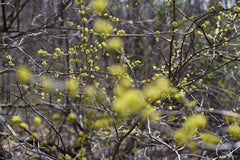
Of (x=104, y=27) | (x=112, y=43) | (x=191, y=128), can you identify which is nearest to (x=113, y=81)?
(x=112, y=43)

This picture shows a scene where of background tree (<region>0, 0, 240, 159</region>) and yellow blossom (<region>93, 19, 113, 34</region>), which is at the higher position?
yellow blossom (<region>93, 19, 113, 34</region>)

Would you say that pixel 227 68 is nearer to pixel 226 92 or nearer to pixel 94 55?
pixel 226 92

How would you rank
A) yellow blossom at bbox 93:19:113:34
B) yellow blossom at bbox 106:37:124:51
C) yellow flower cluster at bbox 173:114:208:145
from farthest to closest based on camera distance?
yellow blossom at bbox 106:37:124:51 → yellow blossom at bbox 93:19:113:34 → yellow flower cluster at bbox 173:114:208:145

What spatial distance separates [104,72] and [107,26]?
557 millimetres

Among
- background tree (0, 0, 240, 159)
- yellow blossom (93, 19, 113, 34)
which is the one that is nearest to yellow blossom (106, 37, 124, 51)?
background tree (0, 0, 240, 159)

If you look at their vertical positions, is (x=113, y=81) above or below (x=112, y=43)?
below

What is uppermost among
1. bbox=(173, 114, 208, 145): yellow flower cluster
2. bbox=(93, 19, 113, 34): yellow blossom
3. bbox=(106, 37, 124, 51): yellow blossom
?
bbox=(93, 19, 113, 34): yellow blossom

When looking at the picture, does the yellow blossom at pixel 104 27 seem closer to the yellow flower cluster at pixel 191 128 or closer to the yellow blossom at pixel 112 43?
the yellow blossom at pixel 112 43

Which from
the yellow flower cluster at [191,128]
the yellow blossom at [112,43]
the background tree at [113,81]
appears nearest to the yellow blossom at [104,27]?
the background tree at [113,81]

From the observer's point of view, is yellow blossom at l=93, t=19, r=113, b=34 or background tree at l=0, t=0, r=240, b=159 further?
yellow blossom at l=93, t=19, r=113, b=34

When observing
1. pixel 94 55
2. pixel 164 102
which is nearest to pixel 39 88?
pixel 94 55

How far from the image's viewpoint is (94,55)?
252cm

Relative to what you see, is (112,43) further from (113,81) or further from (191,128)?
(191,128)

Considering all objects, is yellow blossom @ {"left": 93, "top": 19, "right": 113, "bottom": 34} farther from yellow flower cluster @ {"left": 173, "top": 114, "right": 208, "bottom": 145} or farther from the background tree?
yellow flower cluster @ {"left": 173, "top": 114, "right": 208, "bottom": 145}
